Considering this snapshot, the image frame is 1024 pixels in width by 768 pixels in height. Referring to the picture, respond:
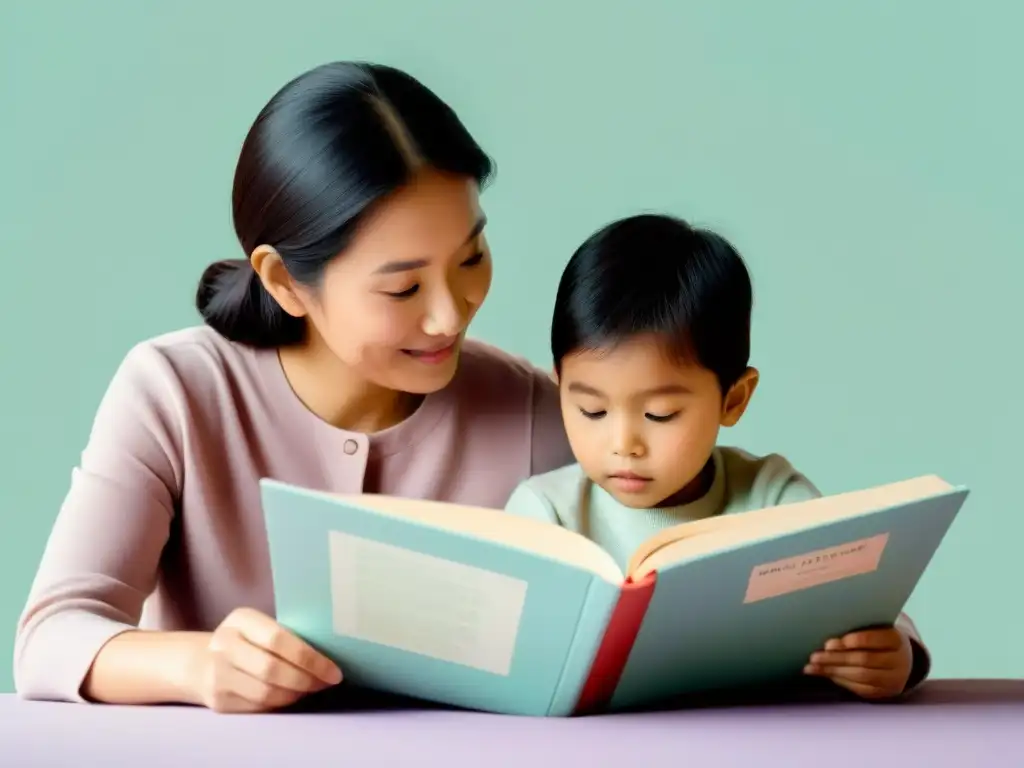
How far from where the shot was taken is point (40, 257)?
7.63 feet

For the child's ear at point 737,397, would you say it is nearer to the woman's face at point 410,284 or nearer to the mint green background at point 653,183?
the woman's face at point 410,284

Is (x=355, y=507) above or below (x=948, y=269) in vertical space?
below

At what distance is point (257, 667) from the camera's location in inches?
43.9

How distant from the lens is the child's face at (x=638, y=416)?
136cm

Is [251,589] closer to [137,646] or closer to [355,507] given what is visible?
[137,646]

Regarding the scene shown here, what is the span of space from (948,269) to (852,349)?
212mm

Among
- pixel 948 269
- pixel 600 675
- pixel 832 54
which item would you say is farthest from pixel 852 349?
pixel 600 675

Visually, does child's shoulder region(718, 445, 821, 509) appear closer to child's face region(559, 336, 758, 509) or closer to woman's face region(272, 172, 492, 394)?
child's face region(559, 336, 758, 509)

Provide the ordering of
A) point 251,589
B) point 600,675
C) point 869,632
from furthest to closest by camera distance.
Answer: point 251,589 → point 869,632 → point 600,675

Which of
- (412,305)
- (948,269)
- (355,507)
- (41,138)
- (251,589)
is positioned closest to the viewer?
(355,507)

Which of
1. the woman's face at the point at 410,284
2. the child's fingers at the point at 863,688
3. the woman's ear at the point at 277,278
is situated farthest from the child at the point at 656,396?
the woman's ear at the point at 277,278

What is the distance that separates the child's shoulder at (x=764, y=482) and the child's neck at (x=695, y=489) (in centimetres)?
2

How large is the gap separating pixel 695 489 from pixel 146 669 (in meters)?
0.59

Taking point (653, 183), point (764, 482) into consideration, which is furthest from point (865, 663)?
point (653, 183)
